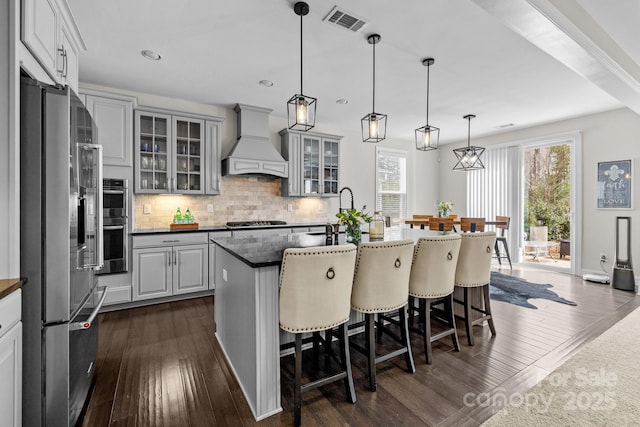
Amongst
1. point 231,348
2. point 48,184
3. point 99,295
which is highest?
point 48,184

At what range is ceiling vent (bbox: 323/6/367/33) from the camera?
2.44 m

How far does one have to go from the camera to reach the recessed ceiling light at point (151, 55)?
3125 millimetres

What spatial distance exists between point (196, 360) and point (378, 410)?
57.9 inches

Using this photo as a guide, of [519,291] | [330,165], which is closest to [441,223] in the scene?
[519,291]

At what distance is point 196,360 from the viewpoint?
2.50 meters

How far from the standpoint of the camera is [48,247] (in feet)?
4.73

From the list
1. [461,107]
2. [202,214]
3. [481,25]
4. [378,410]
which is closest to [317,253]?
[378,410]

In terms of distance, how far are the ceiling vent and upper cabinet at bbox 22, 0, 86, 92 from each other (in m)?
1.82

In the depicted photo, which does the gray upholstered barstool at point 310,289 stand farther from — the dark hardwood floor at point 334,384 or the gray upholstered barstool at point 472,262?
the gray upholstered barstool at point 472,262

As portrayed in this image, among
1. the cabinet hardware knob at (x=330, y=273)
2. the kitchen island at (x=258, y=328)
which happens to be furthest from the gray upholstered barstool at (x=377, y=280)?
the kitchen island at (x=258, y=328)

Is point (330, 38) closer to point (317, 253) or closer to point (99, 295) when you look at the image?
point (317, 253)

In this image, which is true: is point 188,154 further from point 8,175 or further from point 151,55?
point 8,175

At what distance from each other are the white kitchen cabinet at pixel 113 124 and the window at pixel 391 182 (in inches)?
178

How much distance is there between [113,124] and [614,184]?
729 cm
